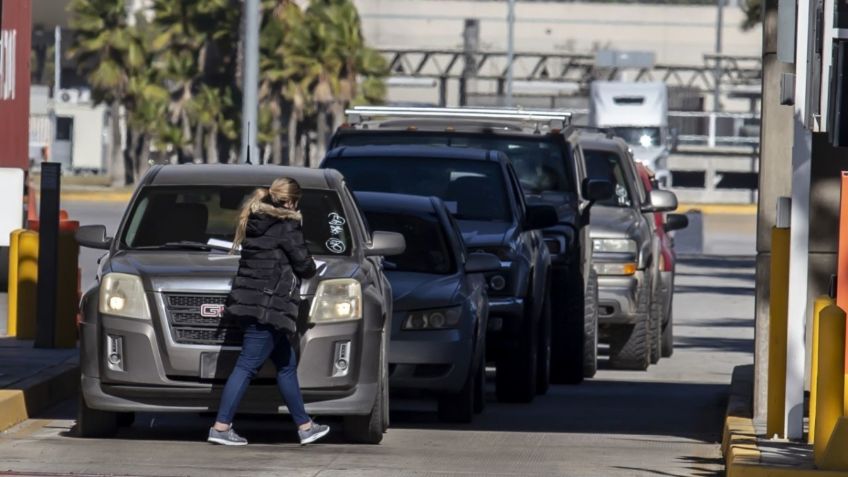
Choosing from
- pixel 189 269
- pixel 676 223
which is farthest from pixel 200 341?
pixel 676 223

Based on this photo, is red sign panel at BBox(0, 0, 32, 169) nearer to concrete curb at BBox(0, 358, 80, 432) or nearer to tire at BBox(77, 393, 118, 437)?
concrete curb at BBox(0, 358, 80, 432)

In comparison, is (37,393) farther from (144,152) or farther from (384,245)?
(144,152)

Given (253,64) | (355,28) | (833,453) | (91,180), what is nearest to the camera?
(833,453)

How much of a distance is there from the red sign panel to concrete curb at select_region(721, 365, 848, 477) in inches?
248

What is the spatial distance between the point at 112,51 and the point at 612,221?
52.4m

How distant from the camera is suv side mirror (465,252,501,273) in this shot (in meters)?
13.1

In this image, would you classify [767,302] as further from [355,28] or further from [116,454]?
[355,28]

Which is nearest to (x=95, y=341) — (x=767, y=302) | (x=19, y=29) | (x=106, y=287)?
(x=106, y=287)

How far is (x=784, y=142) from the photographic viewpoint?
11.6 m

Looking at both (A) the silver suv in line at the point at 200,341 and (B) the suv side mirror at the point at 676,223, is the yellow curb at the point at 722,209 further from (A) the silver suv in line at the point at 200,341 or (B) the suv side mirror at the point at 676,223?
(A) the silver suv in line at the point at 200,341

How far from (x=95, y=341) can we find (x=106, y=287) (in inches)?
12.3

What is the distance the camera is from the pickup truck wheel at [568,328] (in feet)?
53.7

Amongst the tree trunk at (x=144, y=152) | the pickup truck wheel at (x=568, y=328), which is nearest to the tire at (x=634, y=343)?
the pickup truck wheel at (x=568, y=328)

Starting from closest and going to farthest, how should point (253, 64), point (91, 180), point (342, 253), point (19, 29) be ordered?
point (342, 253) → point (19, 29) → point (253, 64) → point (91, 180)
